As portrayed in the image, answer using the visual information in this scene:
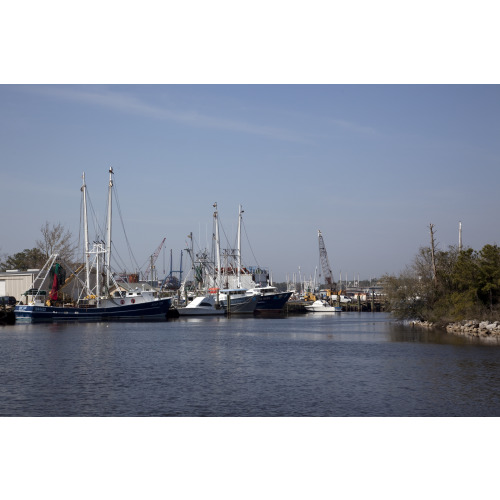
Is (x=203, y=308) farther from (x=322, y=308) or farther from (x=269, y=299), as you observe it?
(x=322, y=308)

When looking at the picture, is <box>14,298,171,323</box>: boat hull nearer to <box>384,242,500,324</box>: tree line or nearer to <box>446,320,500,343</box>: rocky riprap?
<box>384,242,500,324</box>: tree line

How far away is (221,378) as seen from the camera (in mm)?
22094

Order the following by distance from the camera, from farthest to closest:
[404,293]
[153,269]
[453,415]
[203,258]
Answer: [153,269] → [203,258] → [404,293] → [453,415]

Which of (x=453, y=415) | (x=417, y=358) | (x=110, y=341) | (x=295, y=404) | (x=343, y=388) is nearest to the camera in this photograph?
(x=453, y=415)

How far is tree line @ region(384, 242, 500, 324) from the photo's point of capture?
140 feet

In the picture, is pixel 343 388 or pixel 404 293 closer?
pixel 343 388

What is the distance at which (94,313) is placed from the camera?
209ft

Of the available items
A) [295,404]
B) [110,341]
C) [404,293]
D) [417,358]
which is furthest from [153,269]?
[295,404]

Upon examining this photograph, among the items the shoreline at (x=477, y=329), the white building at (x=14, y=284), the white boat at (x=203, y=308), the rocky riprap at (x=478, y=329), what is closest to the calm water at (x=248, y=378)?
the shoreline at (x=477, y=329)

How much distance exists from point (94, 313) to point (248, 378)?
4411 centimetres

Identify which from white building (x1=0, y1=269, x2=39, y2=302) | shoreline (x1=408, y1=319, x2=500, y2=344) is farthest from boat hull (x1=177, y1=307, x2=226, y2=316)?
shoreline (x1=408, y1=319, x2=500, y2=344)

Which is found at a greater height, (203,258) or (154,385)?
(203,258)
